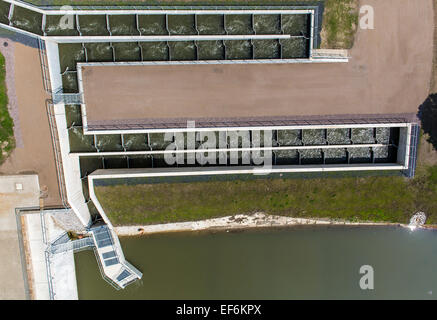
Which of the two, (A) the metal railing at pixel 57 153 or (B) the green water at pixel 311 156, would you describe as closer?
(A) the metal railing at pixel 57 153

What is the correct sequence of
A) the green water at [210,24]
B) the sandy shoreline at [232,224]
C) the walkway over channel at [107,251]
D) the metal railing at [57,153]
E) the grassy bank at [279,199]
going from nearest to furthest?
the green water at [210,24] < the metal railing at [57,153] < the grassy bank at [279,199] < the walkway over channel at [107,251] < the sandy shoreline at [232,224]

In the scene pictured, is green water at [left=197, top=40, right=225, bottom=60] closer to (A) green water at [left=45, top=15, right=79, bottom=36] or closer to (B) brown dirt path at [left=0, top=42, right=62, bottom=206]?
(A) green water at [left=45, top=15, right=79, bottom=36]

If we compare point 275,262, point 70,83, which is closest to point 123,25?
point 70,83

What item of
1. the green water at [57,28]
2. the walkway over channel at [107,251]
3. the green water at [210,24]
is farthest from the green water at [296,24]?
the walkway over channel at [107,251]

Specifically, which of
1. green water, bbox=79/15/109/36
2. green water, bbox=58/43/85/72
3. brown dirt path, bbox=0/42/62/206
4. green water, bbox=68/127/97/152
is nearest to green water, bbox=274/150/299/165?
green water, bbox=68/127/97/152

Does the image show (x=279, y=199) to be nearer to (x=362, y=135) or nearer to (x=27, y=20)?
(x=362, y=135)

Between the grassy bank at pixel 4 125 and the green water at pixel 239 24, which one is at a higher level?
the green water at pixel 239 24

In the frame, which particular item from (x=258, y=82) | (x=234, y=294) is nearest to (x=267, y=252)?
(x=234, y=294)

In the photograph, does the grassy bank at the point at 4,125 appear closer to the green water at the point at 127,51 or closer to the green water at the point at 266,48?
the green water at the point at 127,51
